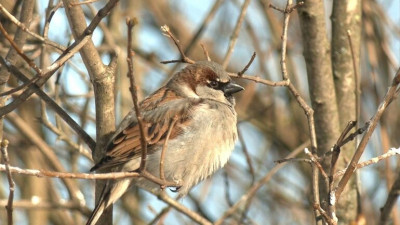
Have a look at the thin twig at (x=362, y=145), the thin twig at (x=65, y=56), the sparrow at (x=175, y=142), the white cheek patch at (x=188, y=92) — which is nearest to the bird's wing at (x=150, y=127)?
the sparrow at (x=175, y=142)

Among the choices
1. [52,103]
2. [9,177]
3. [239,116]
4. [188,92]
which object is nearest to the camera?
[9,177]

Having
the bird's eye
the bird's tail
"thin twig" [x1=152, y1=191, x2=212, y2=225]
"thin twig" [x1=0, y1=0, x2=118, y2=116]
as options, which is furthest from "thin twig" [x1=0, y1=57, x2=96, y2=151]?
the bird's eye

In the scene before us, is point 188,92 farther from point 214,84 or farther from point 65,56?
point 65,56

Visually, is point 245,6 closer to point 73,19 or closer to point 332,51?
point 332,51

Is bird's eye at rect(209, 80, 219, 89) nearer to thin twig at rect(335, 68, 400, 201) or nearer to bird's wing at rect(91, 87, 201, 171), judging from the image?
bird's wing at rect(91, 87, 201, 171)

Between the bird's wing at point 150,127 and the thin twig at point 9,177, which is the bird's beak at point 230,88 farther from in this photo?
the thin twig at point 9,177

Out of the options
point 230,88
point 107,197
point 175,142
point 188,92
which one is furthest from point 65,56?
point 230,88
